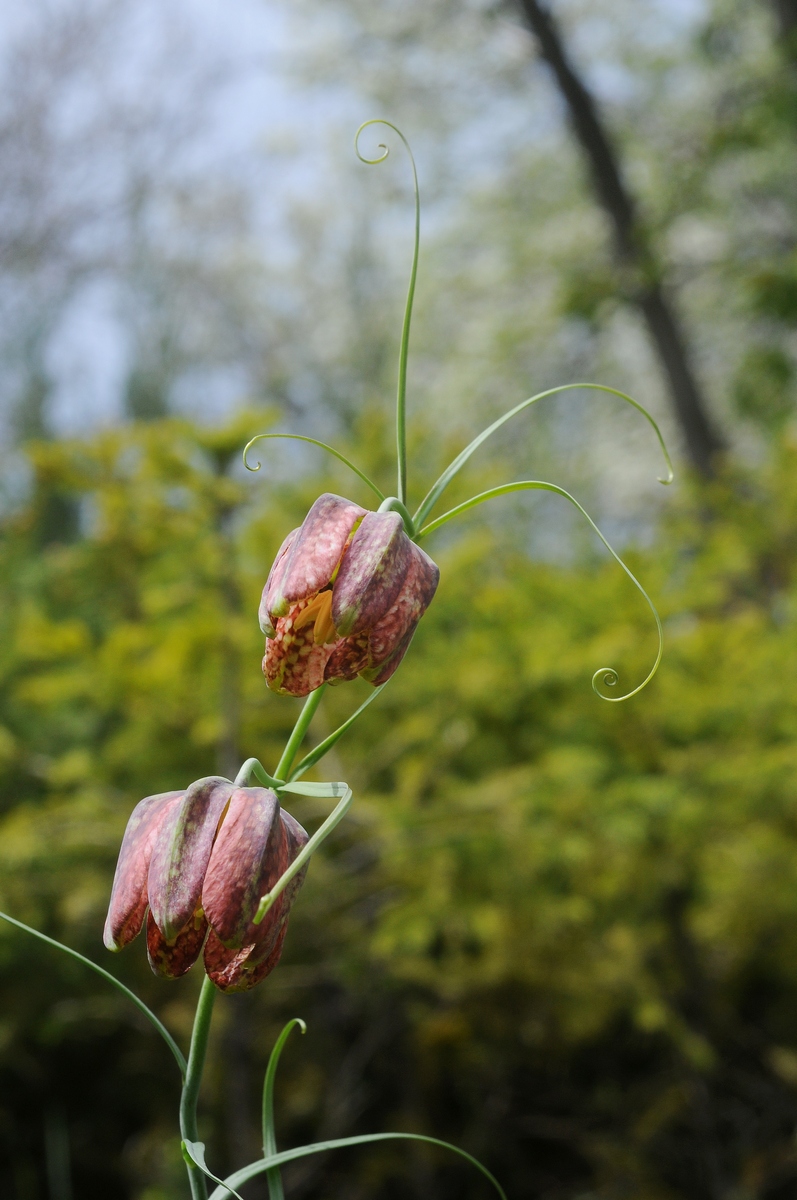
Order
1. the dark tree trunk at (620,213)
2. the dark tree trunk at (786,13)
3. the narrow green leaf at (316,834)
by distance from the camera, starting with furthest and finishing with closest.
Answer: the dark tree trunk at (620,213), the dark tree trunk at (786,13), the narrow green leaf at (316,834)

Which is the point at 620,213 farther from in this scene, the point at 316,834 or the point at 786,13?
the point at 316,834

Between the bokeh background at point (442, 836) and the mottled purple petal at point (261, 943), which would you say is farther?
the bokeh background at point (442, 836)

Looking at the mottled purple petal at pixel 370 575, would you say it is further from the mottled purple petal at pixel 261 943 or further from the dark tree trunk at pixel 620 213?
the dark tree trunk at pixel 620 213

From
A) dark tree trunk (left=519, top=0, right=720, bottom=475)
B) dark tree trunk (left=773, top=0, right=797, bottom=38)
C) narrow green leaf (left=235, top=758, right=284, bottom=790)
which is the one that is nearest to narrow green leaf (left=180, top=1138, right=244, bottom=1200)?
narrow green leaf (left=235, top=758, right=284, bottom=790)

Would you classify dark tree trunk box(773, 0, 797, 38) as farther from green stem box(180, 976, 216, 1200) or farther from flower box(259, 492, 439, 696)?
green stem box(180, 976, 216, 1200)

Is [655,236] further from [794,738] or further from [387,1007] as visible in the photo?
[387,1007]

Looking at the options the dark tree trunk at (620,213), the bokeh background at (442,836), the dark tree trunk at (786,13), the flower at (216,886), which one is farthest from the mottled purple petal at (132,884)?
the dark tree trunk at (620,213)
